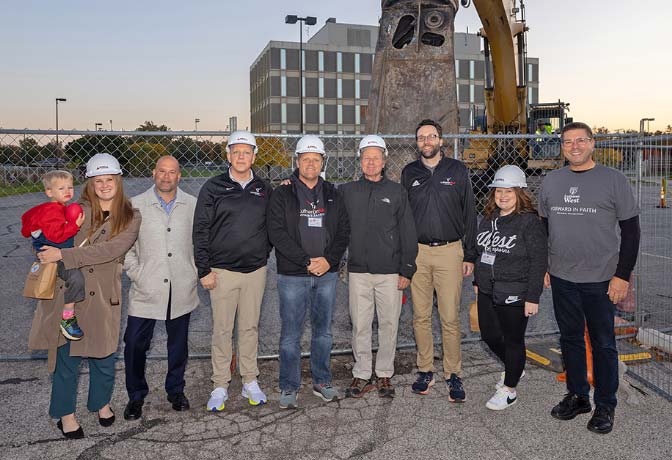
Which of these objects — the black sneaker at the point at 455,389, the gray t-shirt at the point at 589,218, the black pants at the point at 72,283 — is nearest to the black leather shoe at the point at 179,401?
the black pants at the point at 72,283

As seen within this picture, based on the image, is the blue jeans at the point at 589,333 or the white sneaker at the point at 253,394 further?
the white sneaker at the point at 253,394

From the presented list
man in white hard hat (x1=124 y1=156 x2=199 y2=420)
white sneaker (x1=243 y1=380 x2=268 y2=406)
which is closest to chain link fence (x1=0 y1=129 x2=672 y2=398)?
man in white hard hat (x1=124 y1=156 x2=199 y2=420)

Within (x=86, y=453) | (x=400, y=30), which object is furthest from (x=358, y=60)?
(x=86, y=453)

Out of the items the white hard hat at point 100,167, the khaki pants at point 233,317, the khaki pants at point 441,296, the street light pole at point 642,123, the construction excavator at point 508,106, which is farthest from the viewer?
the construction excavator at point 508,106

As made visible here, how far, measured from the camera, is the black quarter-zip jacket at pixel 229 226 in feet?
14.7

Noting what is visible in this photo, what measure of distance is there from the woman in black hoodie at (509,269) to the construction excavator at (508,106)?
902 cm

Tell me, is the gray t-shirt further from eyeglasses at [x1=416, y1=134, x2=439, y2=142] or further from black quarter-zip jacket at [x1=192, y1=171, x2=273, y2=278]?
black quarter-zip jacket at [x1=192, y1=171, x2=273, y2=278]

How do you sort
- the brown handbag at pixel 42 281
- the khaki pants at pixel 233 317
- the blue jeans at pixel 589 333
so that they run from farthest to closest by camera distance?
the khaki pants at pixel 233 317 → the blue jeans at pixel 589 333 → the brown handbag at pixel 42 281

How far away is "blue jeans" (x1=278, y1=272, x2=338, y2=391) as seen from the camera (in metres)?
4.70

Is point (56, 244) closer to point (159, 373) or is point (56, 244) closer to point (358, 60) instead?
point (159, 373)

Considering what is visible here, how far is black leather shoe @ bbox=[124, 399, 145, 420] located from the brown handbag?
1202mm

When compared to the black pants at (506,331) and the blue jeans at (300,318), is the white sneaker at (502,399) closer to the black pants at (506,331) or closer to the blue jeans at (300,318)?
the black pants at (506,331)

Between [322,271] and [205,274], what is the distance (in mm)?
951

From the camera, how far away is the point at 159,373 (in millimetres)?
5469
